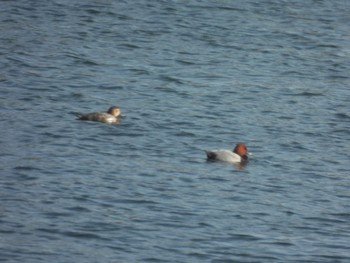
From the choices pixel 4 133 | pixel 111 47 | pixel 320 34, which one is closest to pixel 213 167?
pixel 4 133

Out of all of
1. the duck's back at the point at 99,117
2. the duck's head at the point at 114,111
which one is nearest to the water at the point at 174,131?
the duck's back at the point at 99,117

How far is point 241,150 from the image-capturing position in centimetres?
1944

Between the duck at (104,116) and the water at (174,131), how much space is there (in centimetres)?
11

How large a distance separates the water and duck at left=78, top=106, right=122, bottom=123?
4.4 inches

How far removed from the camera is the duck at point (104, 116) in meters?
20.9

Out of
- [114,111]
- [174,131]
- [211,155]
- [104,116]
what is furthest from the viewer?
[174,131]

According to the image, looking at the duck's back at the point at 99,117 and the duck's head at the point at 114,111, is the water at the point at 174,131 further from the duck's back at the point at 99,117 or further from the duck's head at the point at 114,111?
the duck's head at the point at 114,111

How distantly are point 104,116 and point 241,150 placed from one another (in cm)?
274

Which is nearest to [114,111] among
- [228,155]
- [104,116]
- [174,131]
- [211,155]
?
[104,116]

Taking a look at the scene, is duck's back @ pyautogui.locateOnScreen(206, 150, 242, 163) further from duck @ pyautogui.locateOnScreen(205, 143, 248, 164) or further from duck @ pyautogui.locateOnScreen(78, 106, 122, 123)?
duck @ pyautogui.locateOnScreen(78, 106, 122, 123)

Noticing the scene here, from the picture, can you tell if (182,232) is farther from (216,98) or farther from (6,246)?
(216,98)

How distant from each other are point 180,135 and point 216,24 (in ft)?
33.5

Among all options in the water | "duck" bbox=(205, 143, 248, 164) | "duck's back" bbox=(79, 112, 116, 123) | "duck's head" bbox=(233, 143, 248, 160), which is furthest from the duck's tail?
"duck's back" bbox=(79, 112, 116, 123)

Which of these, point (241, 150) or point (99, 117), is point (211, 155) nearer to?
point (241, 150)
